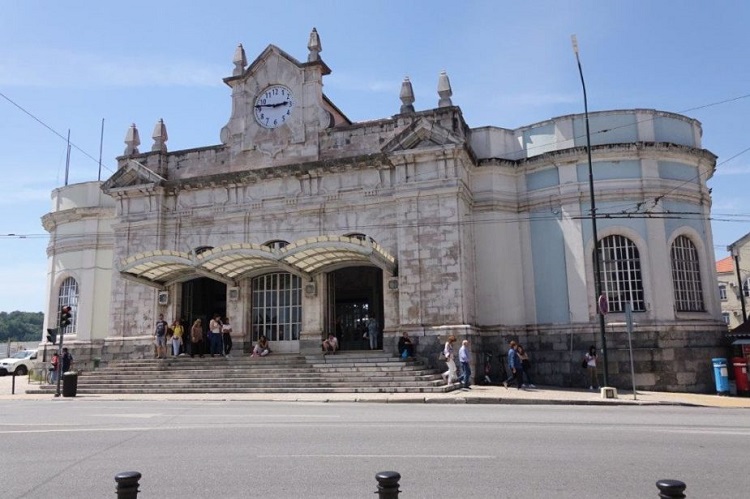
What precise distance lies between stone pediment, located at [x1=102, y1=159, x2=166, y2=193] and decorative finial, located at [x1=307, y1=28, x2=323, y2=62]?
784cm

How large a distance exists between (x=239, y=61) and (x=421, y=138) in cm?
932

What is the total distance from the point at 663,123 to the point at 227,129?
1689 centimetres

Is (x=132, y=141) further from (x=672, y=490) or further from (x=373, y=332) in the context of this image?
(x=672, y=490)

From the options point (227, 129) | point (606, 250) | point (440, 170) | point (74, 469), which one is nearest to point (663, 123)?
point (606, 250)

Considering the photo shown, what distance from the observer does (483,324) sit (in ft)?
75.0

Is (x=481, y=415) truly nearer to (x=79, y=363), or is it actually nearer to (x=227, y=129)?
(x=227, y=129)

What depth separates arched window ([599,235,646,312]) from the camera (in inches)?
853

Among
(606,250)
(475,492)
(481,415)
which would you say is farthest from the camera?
(606,250)

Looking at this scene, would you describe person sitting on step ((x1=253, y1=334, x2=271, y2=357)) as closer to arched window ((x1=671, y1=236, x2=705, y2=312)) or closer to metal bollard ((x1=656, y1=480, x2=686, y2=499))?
arched window ((x1=671, y1=236, x2=705, y2=312))

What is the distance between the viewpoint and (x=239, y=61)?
26703 millimetres

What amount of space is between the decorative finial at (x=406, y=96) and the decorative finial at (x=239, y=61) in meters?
7.14

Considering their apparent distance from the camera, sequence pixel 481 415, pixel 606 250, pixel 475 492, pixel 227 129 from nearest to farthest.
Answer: pixel 475 492 → pixel 481 415 → pixel 606 250 → pixel 227 129

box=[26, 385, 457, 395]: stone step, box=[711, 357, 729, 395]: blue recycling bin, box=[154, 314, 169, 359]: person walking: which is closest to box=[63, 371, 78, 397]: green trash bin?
box=[26, 385, 457, 395]: stone step

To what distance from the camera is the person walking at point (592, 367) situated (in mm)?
20203
